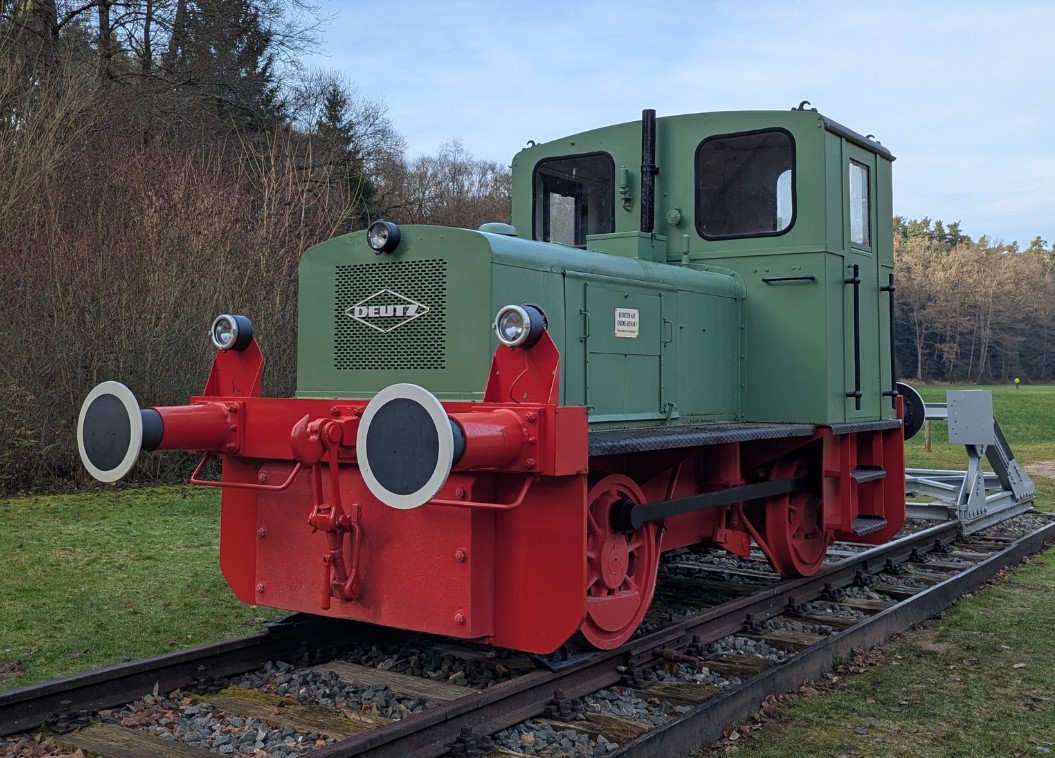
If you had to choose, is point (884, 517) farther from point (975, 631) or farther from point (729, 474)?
point (729, 474)

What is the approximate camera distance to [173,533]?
880cm

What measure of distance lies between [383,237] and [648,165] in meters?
2.41

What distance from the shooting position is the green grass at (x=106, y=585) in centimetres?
538

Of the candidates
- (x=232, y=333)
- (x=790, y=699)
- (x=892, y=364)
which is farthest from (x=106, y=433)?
(x=892, y=364)

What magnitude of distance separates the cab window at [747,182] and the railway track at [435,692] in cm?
241

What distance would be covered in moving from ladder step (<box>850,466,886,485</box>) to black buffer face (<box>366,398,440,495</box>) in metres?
4.26

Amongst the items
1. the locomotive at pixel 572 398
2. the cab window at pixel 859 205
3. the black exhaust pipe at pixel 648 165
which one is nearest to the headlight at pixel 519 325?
the locomotive at pixel 572 398

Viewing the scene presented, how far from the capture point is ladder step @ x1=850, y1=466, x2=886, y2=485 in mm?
6832

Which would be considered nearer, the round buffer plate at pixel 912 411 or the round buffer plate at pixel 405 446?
the round buffer plate at pixel 405 446

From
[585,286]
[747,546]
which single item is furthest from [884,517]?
[585,286]

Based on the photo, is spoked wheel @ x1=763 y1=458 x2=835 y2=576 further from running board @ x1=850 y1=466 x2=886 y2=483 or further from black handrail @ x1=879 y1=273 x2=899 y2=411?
black handrail @ x1=879 y1=273 x2=899 y2=411

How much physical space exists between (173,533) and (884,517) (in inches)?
240

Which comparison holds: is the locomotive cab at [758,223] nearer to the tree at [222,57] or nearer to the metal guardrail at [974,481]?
the metal guardrail at [974,481]

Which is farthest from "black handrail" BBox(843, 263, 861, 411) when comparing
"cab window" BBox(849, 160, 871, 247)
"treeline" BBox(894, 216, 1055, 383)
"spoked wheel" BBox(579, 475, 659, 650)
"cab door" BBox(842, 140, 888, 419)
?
"treeline" BBox(894, 216, 1055, 383)
